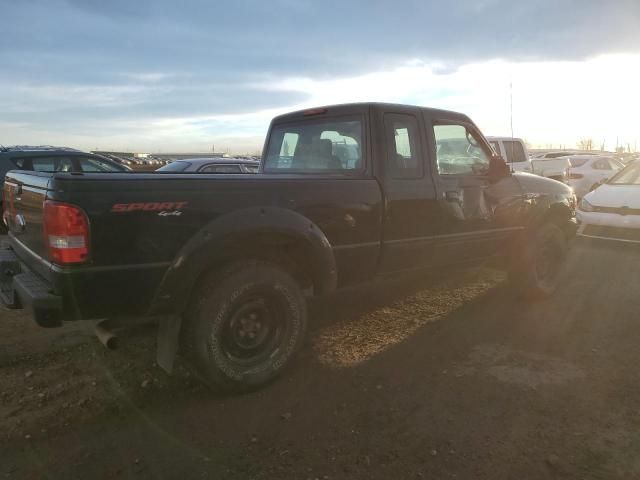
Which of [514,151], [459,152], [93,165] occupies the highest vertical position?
[514,151]

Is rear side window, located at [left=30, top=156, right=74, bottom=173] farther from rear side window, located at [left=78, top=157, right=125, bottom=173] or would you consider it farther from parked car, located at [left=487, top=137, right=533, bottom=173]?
parked car, located at [left=487, top=137, right=533, bottom=173]

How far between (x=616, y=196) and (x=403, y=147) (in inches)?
225

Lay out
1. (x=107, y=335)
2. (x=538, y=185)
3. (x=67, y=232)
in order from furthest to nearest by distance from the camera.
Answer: (x=538, y=185), (x=107, y=335), (x=67, y=232)

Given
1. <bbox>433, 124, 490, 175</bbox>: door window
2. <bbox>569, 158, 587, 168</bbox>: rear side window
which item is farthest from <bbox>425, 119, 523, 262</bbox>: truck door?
<bbox>569, 158, 587, 168</bbox>: rear side window

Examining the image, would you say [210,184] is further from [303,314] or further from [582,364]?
[582,364]

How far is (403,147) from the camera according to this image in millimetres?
4328

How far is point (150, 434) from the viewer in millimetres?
2969

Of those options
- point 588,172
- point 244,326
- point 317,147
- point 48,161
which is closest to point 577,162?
point 588,172

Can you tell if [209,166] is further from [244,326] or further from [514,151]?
[514,151]

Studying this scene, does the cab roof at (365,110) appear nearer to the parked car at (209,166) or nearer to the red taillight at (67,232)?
the red taillight at (67,232)

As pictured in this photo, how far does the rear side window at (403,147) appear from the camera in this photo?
4.18 metres

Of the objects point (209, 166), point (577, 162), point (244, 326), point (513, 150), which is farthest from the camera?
point (577, 162)

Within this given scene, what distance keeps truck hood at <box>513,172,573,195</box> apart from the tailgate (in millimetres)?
4351

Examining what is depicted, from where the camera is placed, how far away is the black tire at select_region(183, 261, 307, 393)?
3.21m
